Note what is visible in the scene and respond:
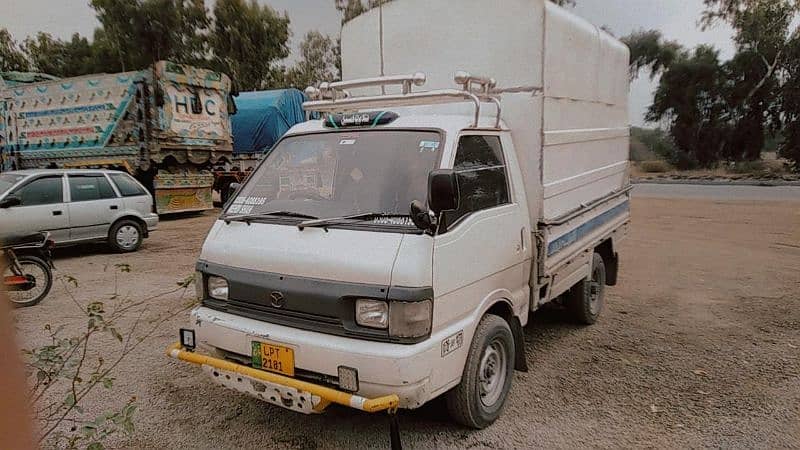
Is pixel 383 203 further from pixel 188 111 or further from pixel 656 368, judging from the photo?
pixel 188 111

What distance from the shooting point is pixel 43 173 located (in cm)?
870

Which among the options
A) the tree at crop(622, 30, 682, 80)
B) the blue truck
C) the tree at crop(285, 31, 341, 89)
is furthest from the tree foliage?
the blue truck

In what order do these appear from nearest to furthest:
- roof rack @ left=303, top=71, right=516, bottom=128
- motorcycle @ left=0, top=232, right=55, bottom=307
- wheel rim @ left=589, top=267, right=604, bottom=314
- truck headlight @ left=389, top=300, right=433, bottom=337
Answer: truck headlight @ left=389, top=300, right=433, bottom=337 → roof rack @ left=303, top=71, right=516, bottom=128 → wheel rim @ left=589, top=267, right=604, bottom=314 → motorcycle @ left=0, top=232, right=55, bottom=307

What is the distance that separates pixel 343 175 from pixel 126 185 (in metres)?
7.70

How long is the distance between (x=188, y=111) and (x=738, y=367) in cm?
1311

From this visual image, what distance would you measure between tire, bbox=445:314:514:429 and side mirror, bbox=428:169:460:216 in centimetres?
97

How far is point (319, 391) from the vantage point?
2822 mm

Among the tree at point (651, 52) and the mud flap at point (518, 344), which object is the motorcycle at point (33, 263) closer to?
the mud flap at point (518, 344)

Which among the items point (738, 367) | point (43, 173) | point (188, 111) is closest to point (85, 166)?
point (188, 111)

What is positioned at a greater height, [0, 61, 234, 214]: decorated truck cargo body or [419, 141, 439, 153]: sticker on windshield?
[0, 61, 234, 214]: decorated truck cargo body

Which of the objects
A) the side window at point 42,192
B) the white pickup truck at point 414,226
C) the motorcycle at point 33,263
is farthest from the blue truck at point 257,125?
the white pickup truck at point 414,226

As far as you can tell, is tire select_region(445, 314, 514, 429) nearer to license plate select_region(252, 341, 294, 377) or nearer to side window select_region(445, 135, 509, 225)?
side window select_region(445, 135, 509, 225)

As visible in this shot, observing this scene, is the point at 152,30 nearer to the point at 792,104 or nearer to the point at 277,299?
the point at 277,299

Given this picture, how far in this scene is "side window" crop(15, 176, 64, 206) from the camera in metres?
8.34
